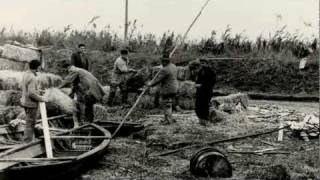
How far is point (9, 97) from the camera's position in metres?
13.1

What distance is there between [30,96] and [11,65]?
Answer: 658cm

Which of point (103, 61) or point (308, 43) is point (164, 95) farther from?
point (308, 43)

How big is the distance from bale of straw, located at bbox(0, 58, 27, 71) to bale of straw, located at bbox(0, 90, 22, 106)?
2152 mm

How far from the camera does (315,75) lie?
2014 cm

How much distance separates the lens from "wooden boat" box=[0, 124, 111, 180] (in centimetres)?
697

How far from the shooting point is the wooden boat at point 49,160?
22.9ft

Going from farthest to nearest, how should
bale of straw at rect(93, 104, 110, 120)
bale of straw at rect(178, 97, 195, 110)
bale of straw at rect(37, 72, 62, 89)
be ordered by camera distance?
bale of straw at rect(178, 97, 195, 110), bale of straw at rect(37, 72, 62, 89), bale of straw at rect(93, 104, 110, 120)

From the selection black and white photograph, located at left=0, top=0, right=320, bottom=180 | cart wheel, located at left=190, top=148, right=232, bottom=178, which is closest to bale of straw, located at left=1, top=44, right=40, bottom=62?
black and white photograph, located at left=0, top=0, right=320, bottom=180

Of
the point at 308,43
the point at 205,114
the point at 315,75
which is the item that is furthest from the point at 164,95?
the point at 308,43

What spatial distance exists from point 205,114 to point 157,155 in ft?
11.1

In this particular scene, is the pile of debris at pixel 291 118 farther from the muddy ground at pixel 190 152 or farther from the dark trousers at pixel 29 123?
the dark trousers at pixel 29 123

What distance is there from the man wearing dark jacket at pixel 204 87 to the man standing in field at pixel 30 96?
4539mm

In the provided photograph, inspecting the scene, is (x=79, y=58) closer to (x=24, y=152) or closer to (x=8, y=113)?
(x=8, y=113)

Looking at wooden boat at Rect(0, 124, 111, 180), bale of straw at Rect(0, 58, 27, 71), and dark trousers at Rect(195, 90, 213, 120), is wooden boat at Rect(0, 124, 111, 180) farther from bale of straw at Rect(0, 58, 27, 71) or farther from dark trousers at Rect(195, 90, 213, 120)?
bale of straw at Rect(0, 58, 27, 71)
